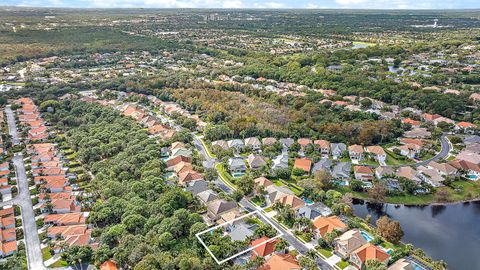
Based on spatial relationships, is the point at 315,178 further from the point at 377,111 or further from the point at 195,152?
the point at 377,111

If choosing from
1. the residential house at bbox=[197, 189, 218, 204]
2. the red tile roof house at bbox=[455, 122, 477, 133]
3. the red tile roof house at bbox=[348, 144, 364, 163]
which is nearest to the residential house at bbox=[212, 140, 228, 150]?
the residential house at bbox=[197, 189, 218, 204]

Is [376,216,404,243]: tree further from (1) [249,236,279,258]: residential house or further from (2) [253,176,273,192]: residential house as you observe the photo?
(2) [253,176,273,192]: residential house

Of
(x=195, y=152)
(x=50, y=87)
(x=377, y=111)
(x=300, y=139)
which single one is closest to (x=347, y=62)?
(x=377, y=111)

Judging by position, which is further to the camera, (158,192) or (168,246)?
(158,192)

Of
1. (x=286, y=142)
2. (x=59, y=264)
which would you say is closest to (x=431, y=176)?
(x=286, y=142)

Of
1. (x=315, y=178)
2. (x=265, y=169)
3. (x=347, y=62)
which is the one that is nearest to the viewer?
(x=315, y=178)

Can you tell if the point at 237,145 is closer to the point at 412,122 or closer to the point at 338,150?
the point at 338,150

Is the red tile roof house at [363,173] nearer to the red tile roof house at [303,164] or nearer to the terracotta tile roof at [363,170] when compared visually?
the terracotta tile roof at [363,170]
